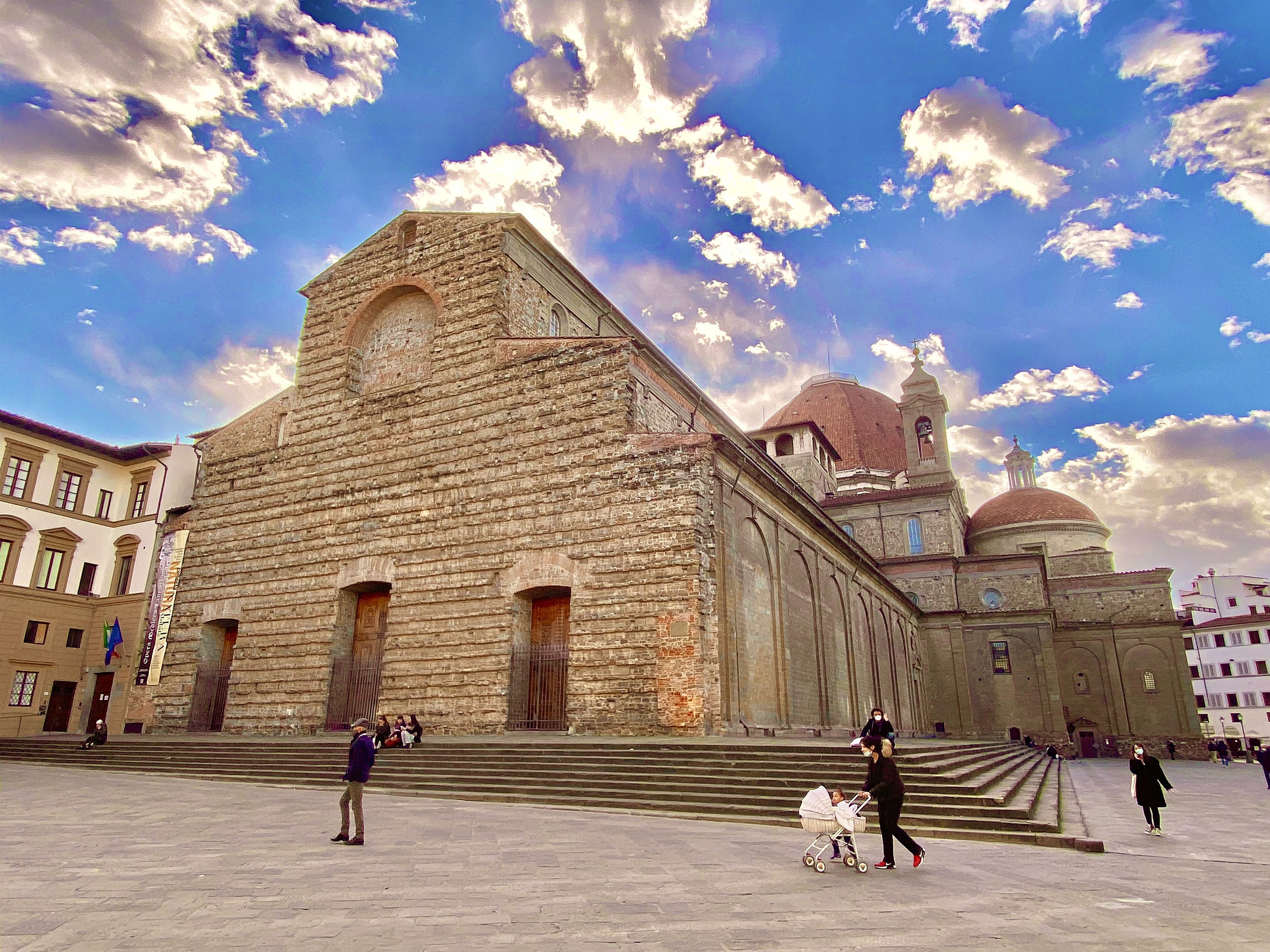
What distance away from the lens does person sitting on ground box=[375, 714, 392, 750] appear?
15820mm

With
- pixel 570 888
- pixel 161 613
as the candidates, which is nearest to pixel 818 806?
pixel 570 888

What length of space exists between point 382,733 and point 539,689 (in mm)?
3384

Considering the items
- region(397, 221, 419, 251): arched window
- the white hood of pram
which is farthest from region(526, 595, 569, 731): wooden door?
region(397, 221, 419, 251): arched window

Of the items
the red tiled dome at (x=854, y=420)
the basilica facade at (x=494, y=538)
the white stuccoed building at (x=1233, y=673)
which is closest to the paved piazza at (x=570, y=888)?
the basilica facade at (x=494, y=538)

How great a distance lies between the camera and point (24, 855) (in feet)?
22.5

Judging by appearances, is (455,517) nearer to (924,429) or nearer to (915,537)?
(915,537)

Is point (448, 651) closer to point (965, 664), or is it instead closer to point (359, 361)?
point (359, 361)

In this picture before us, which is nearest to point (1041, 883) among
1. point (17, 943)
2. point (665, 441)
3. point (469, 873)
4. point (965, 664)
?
point (469, 873)

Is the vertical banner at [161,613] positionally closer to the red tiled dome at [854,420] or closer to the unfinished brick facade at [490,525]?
the unfinished brick facade at [490,525]

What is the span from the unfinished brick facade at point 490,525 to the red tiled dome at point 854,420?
26781 millimetres

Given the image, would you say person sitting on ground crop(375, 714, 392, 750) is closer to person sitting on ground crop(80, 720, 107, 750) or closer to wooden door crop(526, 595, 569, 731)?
wooden door crop(526, 595, 569, 731)

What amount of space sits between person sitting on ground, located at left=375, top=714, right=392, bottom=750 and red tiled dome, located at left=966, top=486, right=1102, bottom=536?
130ft

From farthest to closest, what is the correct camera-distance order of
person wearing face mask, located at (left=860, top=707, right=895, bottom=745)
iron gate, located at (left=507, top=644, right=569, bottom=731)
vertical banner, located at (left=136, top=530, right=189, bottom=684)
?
vertical banner, located at (left=136, top=530, right=189, bottom=684), iron gate, located at (left=507, top=644, right=569, bottom=731), person wearing face mask, located at (left=860, top=707, right=895, bottom=745)

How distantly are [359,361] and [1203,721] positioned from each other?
195ft
